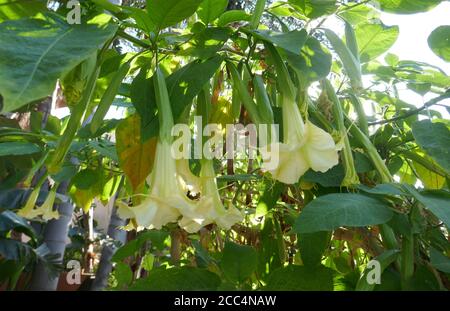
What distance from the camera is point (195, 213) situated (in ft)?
1.44

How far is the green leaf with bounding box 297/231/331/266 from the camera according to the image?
0.53 m

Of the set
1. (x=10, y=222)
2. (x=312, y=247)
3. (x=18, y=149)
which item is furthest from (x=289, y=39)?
(x=10, y=222)

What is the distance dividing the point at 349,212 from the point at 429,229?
191 mm

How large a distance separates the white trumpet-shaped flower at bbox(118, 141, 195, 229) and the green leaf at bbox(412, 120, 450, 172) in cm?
29

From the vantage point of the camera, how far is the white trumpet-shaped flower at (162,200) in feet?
1.41

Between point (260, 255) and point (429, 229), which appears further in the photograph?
point (260, 255)

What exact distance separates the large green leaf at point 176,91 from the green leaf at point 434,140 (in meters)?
0.26

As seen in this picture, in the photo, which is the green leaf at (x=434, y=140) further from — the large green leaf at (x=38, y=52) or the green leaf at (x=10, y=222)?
the green leaf at (x=10, y=222)

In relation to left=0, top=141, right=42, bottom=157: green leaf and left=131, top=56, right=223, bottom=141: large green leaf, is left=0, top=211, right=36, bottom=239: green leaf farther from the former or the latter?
left=131, top=56, right=223, bottom=141: large green leaf

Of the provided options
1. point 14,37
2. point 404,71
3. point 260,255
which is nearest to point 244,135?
point 260,255

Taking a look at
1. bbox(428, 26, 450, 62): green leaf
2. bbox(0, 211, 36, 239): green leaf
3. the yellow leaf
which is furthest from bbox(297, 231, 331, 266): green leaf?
bbox(0, 211, 36, 239): green leaf

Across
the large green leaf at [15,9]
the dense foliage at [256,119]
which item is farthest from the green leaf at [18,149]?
the large green leaf at [15,9]

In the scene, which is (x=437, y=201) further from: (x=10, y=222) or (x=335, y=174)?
(x=10, y=222)
